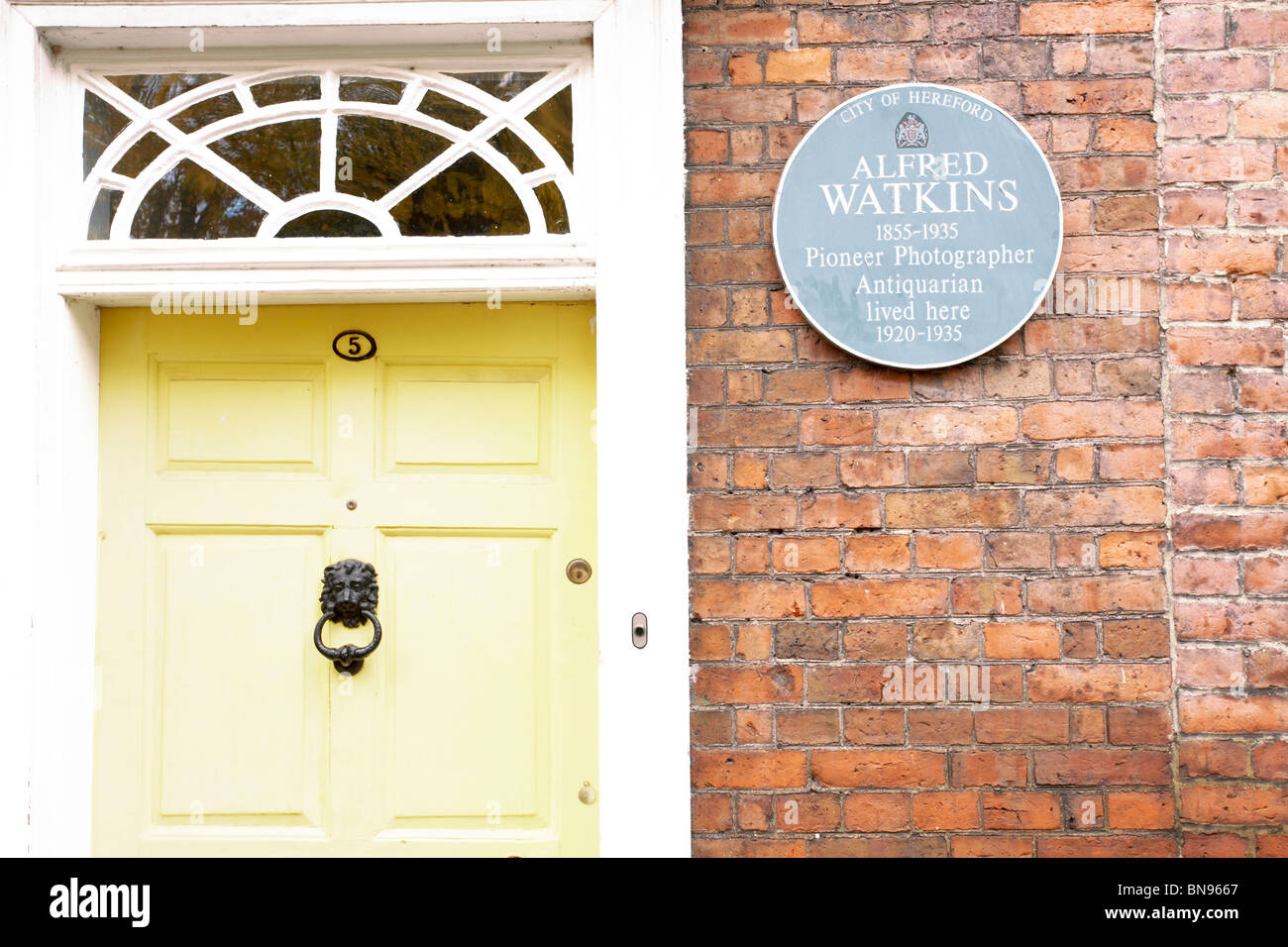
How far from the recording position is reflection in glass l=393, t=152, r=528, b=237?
7.38ft

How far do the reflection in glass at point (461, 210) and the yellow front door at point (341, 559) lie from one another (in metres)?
0.21

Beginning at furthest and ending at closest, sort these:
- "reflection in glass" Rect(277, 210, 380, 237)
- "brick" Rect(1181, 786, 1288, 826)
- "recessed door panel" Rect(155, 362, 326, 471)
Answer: "recessed door panel" Rect(155, 362, 326, 471) < "reflection in glass" Rect(277, 210, 380, 237) < "brick" Rect(1181, 786, 1288, 826)

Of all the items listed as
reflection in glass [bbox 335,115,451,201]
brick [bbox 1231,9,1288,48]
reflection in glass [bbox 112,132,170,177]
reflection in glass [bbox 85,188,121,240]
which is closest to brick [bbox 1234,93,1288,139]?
brick [bbox 1231,9,1288,48]

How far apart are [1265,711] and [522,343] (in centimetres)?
195

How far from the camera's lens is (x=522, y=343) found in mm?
2363

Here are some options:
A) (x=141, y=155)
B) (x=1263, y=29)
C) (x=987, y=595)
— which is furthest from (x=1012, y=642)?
(x=141, y=155)

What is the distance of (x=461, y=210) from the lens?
2.26 meters

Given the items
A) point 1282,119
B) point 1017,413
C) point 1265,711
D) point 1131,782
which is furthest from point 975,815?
point 1282,119

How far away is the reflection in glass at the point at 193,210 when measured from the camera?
88.6 inches

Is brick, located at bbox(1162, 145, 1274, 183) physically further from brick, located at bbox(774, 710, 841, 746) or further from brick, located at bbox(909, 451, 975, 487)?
brick, located at bbox(774, 710, 841, 746)

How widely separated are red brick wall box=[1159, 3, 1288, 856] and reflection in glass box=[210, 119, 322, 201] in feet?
6.64

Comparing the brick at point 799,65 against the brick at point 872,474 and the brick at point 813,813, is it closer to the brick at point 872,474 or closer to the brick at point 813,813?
the brick at point 872,474
